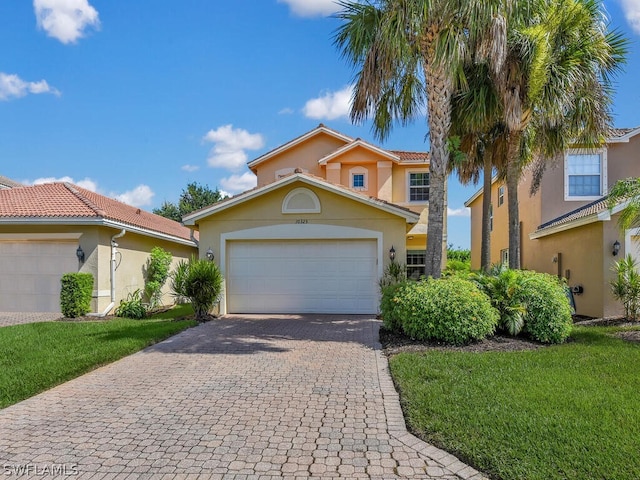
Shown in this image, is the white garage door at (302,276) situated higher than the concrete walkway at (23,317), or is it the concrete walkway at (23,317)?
the white garage door at (302,276)

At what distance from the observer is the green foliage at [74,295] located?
12.4 m

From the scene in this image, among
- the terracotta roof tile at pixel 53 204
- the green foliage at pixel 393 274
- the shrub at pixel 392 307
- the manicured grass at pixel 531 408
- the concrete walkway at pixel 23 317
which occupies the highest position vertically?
the terracotta roof tile at pixel 53 204

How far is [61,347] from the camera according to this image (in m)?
8.20

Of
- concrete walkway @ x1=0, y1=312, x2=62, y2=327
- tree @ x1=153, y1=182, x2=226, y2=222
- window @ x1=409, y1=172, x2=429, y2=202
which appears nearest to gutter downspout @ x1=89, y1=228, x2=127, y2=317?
concrete walkway @ x1=0, y1=312, x2=62, y2=327

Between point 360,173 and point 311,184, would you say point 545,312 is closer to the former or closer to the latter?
point 311,184

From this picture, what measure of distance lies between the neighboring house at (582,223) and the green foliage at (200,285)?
11780mm

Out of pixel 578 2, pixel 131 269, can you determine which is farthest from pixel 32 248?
pixel 578 2

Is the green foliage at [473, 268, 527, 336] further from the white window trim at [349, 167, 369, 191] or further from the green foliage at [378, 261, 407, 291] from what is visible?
the white window trim at [349, 167, 369, 191]

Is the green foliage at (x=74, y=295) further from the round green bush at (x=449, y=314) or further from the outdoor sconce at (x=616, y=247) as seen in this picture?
the outdoor sconce at (x=616, y=247)

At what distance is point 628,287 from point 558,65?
21.4ft

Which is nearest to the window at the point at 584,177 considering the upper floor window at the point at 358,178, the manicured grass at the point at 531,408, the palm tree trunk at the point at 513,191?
the palm tree trunk at the point at 513,191

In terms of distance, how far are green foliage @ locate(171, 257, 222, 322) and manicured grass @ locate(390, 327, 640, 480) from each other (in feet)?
22.2

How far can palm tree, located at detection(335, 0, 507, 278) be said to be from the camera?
908 cm

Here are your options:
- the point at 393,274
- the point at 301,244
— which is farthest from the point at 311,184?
the point at 393,274
